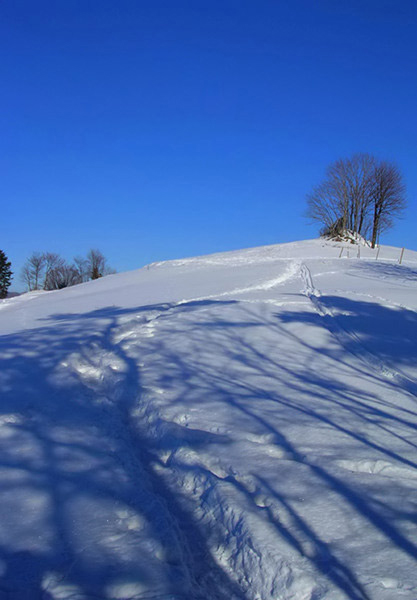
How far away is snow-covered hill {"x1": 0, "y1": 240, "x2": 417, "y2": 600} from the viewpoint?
8.14ft

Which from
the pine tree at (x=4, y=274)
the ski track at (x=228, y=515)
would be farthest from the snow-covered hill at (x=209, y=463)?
the pine tree at (x=4, y=274)

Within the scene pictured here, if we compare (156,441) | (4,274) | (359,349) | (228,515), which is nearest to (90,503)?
(228,515)

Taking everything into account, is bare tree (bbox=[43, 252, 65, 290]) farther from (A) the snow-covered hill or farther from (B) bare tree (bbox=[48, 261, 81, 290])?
(A) the snow-covered hill

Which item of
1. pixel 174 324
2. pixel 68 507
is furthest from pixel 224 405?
pixel 174 324

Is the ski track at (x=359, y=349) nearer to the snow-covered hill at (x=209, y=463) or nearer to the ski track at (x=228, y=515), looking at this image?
the snow-covered hill at (x=209, y=463)

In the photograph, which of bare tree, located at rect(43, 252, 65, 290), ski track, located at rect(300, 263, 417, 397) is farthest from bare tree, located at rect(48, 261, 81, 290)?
ski track, located at rect(300, 263, 417, 397)

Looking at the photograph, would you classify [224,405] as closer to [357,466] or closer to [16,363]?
[357,466]

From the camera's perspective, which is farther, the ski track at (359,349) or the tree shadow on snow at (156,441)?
the ski track at (359,349)

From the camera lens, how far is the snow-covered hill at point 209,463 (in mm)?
2480

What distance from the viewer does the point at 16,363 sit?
20.8ft

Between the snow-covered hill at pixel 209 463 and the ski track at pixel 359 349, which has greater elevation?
the ski track at pixel 359 349

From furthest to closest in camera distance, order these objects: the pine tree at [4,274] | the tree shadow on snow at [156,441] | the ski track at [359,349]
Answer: the pine tree at [4,274] < the ski track at [359,349] < the tree shadow on snow at [156,441]

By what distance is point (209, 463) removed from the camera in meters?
3.68

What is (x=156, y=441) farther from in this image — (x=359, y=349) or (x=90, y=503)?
(x=359, y=349)
